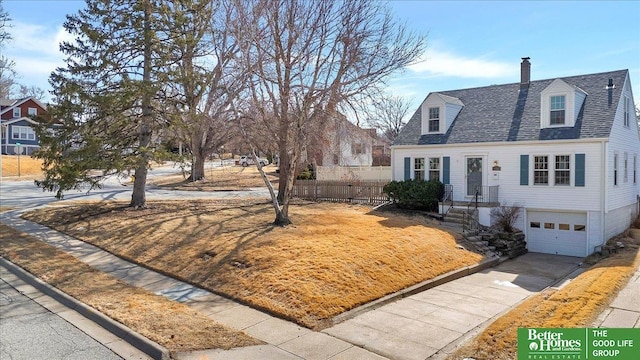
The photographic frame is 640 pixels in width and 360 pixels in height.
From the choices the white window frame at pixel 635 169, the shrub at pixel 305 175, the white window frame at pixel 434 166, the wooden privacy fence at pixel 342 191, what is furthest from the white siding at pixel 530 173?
the shrub at pixel 305 175

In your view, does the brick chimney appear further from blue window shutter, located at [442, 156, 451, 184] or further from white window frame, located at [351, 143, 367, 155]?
white window frame, located at [351, 143, 367, 155]

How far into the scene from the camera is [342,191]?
75.0 feet

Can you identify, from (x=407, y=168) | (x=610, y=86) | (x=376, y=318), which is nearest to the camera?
(x=376, y=318)

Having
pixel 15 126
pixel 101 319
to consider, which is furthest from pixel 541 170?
pixel 15 126

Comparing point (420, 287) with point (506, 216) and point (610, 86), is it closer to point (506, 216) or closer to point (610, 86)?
point (506, 216)

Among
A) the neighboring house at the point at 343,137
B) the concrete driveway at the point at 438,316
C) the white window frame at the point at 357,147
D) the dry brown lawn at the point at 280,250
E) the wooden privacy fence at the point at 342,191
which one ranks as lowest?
the concrete driveway at the point at 438,316

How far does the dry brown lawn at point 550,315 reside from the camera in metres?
6.26

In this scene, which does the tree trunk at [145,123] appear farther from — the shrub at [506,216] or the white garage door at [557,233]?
the white garage door at [557,233]

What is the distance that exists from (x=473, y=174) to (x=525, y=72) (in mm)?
6490

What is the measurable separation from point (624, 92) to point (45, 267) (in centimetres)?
2328

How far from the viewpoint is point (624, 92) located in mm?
19688

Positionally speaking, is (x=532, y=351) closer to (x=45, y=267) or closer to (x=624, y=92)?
(x=45, y=267)

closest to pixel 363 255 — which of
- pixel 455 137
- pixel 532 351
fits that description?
pixel 532 351

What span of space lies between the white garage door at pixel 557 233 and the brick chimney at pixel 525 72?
7.20 meters
